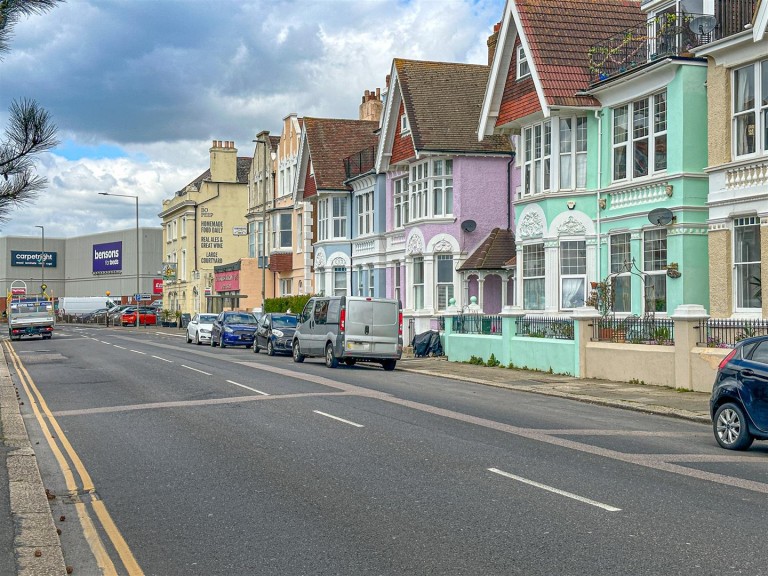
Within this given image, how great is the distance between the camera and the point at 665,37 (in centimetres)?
2522

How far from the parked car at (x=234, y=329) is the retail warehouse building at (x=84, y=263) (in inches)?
2772

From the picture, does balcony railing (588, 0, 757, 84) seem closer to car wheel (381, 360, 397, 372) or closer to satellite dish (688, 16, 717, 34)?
satellite dish (688, 16, 717, 34)

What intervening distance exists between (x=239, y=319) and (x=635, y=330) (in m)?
24.9

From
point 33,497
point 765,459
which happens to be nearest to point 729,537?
point 765,459

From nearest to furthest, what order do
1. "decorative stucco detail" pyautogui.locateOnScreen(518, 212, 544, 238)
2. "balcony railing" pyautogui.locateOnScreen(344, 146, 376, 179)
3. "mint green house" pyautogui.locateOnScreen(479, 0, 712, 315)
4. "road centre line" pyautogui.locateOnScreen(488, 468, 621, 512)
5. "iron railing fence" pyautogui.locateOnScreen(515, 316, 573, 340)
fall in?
"road centre line" pyautogui.locateOnScreen(488, 468, 621, 512) < "mint green house" pyautogui.locateOnScreen(479, 0, 712, 315) < "iron railing fence" pyautogui.locateOnScreen(515, 316, 573, 340) < "decorative stucco detail" pyautogui.locateOnScreen(518, 212, 544, 238) < "balcony railing" pyautogui.locateOnScreen(344, 146, 376, 179)

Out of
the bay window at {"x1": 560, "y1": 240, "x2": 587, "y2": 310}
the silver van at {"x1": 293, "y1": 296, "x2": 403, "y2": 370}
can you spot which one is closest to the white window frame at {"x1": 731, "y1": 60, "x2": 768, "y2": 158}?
the bay window at {"x1": 560, "y1": 240, "x2": 587, "y2": 310}

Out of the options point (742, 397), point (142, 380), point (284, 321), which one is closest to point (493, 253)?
point (284, 321)

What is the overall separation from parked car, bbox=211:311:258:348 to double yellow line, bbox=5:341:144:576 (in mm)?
25238

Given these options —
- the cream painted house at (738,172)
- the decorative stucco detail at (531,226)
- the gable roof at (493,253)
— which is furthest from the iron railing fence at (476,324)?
the cream painted house at (738,172)

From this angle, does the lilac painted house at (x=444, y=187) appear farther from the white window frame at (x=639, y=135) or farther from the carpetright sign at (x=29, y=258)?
the carpetright sign at (x=29, y=258)

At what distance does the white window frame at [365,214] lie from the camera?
4528cm

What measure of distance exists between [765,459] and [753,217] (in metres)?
10.7

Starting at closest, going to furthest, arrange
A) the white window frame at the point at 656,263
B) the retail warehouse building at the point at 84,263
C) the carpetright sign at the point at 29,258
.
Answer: the white window frame at the point at 656,263
the retail warehouse building at the point at 84,263
the carpetright sign at the point at 29,258

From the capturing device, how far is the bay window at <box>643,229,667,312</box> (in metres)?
24.7
